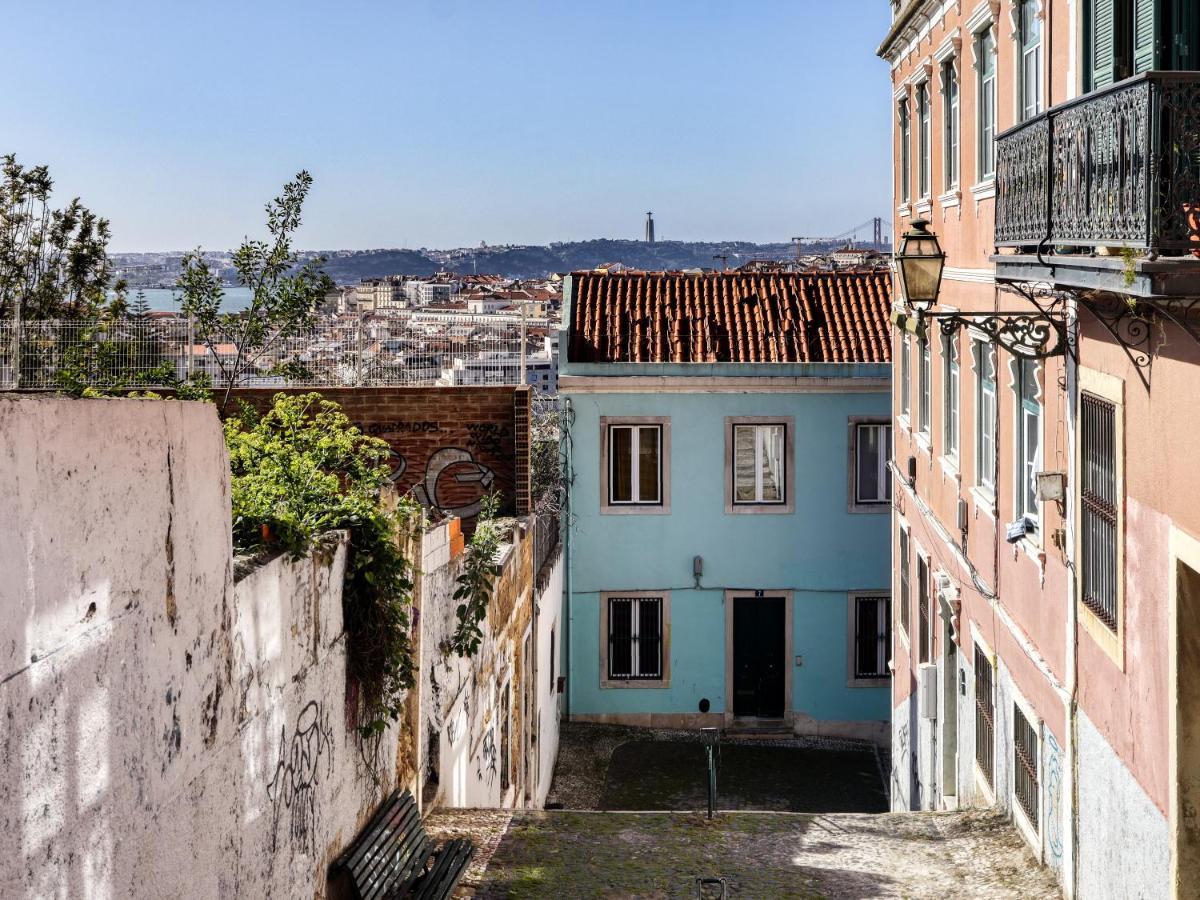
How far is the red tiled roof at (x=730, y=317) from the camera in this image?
21062mm

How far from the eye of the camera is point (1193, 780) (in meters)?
6.60

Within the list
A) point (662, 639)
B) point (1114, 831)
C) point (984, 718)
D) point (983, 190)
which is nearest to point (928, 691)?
point (984, 718)

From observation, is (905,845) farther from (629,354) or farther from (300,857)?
(629,354)

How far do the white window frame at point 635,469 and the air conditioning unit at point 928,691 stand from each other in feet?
23.5

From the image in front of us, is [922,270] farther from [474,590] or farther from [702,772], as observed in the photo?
[702,772]

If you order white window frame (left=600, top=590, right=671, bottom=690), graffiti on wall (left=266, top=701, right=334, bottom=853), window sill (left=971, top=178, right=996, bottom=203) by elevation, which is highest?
window sill (left=971, top=178, right=996, bottom=203)

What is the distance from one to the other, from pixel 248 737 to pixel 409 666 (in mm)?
2719

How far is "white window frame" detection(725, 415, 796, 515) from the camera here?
20.9 m

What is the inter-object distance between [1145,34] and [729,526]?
14496 mm

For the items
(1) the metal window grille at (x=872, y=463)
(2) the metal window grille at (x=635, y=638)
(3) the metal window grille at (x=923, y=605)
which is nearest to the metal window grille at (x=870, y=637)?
(1) the metal window grille at (x=872, y=463)

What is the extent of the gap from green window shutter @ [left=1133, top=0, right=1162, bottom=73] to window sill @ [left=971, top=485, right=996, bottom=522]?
4903 mm

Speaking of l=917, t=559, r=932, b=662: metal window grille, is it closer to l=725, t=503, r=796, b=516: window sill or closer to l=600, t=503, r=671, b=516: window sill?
l=725, t=503, r=796, b=516: window sill

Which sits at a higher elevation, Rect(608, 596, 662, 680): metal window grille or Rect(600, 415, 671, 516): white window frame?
Rect(600, 415, 671, 516): white window frame

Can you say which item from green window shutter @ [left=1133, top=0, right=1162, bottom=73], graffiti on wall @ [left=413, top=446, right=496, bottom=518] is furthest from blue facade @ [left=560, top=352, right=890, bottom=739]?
green window shutter @ [left=1133, top=0, right=1162, bottom=73]
